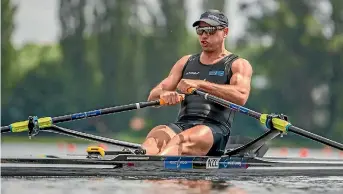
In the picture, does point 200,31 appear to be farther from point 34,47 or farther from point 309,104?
point 34,47

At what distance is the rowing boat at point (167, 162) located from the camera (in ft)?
36.6

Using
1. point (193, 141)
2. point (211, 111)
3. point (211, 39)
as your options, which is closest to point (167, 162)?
point (193, 141)

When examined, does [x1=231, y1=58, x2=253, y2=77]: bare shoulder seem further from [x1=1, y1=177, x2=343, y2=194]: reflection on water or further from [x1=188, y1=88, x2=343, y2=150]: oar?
[x1=1, y1=177, x2=343, y2=194]: reflection on water

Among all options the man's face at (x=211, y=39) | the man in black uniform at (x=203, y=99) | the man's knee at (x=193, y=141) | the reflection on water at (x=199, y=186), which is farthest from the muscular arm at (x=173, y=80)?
the reflection on water at (x=199, y=186)

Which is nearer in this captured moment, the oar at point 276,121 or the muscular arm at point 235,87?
the oar at point 276,121

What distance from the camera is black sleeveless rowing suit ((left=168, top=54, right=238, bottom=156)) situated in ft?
40.4

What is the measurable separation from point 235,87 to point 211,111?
1.44 feet

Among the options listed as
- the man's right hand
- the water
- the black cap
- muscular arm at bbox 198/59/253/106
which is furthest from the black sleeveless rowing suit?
the water

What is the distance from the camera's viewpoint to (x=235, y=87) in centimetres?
1229

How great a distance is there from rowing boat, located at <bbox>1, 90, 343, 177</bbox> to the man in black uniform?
23 centimetres

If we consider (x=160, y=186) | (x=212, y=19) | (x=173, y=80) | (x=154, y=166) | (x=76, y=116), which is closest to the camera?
(x=160, y=186)

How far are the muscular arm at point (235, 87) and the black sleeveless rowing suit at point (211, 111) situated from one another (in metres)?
0.12

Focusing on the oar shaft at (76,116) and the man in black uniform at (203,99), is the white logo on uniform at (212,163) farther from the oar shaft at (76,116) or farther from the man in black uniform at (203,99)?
the oar shaft at (76,116)

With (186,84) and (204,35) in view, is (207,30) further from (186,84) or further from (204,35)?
(186,84)
